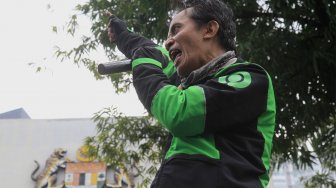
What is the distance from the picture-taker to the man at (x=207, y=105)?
3.89 feet

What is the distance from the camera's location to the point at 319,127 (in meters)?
5.46

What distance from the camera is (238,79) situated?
1267 mm

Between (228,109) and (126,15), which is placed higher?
(126,15)

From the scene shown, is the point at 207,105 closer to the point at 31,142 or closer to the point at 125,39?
the point at 125,39

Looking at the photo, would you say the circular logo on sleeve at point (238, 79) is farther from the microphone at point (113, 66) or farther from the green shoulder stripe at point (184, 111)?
the microphone at point (113, 66)

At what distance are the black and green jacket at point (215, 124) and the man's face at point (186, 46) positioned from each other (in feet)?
0.29

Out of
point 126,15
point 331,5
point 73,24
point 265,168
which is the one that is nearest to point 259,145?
point 265,168

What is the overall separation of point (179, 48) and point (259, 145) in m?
0.39

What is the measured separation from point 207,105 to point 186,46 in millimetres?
272

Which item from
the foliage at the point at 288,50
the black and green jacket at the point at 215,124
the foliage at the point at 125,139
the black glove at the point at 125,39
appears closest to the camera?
the black and green jacket at the point at 215,124

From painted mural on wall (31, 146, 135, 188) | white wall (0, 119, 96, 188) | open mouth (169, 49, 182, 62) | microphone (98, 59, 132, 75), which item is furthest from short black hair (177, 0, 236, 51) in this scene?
white wall (0, 119, 96, 188)

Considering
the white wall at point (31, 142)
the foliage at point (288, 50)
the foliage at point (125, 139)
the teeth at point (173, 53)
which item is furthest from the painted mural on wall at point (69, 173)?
the teeth at point (173, 53)

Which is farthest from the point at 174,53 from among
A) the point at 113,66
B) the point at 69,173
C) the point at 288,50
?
the point at 69,173

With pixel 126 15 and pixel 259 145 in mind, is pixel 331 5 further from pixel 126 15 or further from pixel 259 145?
pixel 259 145
